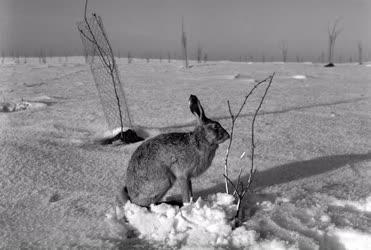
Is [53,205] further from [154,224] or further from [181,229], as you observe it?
[181,229]

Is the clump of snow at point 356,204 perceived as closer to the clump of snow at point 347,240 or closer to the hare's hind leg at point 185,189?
the clump of snow at point 347,240

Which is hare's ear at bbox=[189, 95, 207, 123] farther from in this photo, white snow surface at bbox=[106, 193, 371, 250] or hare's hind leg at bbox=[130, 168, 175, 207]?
white snow surface at bbox=[106, 193, 371, 250]

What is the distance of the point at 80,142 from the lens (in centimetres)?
505

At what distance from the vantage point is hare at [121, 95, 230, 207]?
121 inches

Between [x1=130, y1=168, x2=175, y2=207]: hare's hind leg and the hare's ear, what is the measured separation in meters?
0.48

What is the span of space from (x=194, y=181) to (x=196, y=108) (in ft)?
3.26

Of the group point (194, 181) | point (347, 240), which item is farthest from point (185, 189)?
point (347, 240)

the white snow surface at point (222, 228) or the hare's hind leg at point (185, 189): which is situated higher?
the hare's hind leg at point (185, 189)

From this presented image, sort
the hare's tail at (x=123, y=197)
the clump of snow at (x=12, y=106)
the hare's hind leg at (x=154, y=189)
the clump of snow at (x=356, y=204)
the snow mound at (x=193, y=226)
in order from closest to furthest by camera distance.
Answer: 1. the snow mound at (x=193, y=226)
2. the hare's hind leg at (x=154, y=189)
3. the hare's tail at (x=123, y=197)
4. the clump of snow at (x=356, y=204)
5. the clump of snow at (x=12, y=106)

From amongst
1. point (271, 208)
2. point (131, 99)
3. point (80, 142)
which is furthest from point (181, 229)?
point (131, 99)

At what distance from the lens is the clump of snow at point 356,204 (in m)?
3.30

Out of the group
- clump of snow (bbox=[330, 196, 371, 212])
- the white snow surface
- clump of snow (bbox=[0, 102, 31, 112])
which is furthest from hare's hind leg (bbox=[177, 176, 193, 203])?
clump of snow (bbox=[0, 102, 31, 112])

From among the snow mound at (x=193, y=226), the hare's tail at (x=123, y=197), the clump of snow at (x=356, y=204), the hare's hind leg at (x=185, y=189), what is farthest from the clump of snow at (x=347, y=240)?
the hare's tail at (x=123, y=197)

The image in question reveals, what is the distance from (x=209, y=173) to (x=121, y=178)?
86 cm
